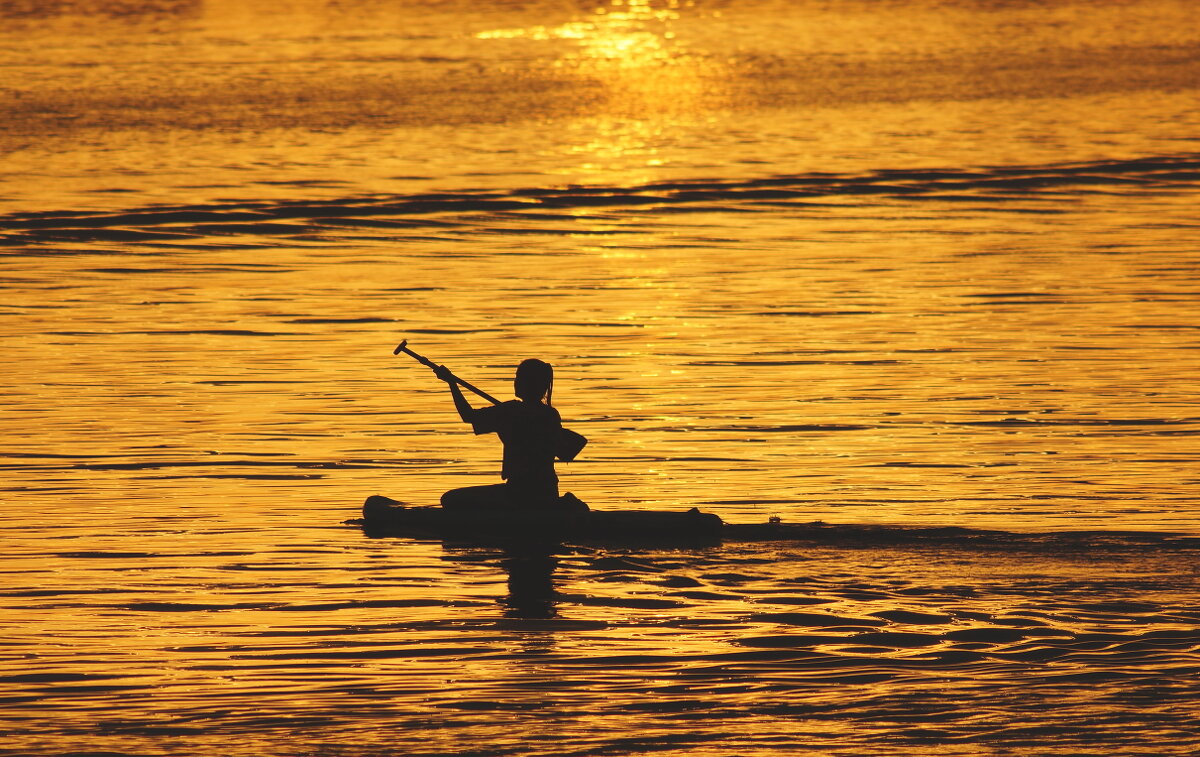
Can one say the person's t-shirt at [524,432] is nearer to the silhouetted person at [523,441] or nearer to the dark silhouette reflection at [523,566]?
the silhouetted person at [523,441]

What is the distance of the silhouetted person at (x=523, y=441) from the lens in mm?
12508

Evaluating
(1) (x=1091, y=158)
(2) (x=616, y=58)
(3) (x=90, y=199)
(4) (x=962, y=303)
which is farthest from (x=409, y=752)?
(2) (x=616, y=58)

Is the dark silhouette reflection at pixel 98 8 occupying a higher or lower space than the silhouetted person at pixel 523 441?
higher

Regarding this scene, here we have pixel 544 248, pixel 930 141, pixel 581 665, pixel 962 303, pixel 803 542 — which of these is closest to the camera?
pixel 581 665

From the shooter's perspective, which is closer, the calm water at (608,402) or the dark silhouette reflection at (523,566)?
the calm water at (608,402)

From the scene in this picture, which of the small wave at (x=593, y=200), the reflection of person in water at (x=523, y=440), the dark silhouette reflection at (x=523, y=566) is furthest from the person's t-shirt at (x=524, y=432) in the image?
the small wave at (x=593, y=200)

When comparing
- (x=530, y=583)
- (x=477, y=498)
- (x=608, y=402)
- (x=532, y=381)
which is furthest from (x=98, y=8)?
(x=530, y=583)

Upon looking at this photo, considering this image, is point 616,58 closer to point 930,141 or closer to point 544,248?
point 930,141

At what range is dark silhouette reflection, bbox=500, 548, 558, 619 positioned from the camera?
11.1 m

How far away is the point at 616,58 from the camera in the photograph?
46500 millimetres

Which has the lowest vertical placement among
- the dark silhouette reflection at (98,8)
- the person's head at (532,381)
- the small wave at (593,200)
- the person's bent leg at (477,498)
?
the person's bent leg at (477,498)

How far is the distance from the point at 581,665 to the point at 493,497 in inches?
113

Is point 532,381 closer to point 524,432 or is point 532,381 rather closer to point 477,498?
point 524,432

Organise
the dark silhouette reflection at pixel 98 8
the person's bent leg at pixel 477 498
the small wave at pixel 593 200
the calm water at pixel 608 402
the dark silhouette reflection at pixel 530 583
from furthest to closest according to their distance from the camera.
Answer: the dark silhouette reflection at pixel 98 8 → the small wave at pixel 593 200 → the person's bent leg at pixel 477 498 → the dark silhouette reflection at pixel 530 583 → the calm water at pixel 608 402
